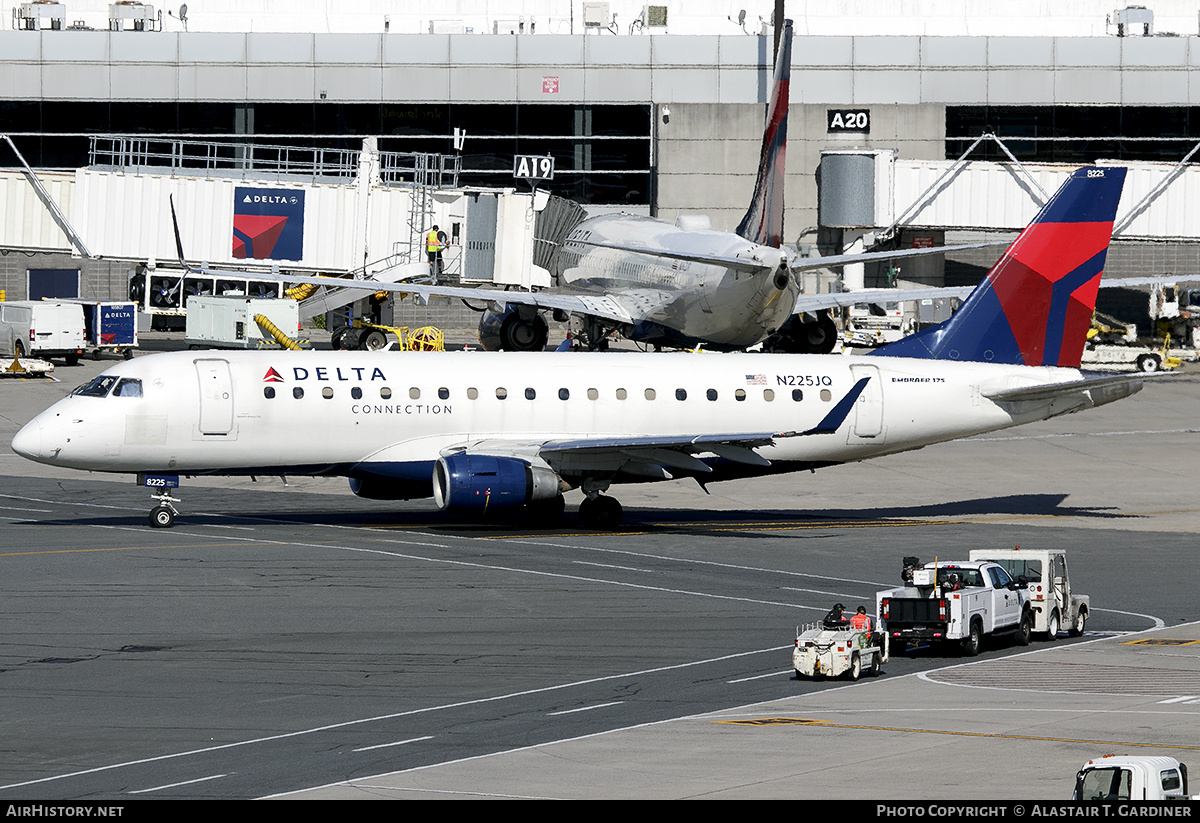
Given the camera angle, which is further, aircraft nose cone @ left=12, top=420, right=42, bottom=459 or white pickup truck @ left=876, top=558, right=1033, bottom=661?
aircraft nose cone @ left=12, top=420, right=42, bottom=459

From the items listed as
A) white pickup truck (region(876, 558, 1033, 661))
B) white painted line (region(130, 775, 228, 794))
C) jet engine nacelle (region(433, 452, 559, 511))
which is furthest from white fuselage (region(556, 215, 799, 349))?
white painted line (region(130, 775, 228, 794))

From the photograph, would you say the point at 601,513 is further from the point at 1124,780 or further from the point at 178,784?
the point at 1124,780

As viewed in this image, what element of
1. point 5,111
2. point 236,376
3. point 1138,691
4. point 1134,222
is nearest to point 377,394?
point 236,376

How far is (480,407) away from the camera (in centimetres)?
4112

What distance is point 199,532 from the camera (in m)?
39.7

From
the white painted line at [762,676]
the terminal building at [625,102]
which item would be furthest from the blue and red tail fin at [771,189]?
the terminal building at [625,102]

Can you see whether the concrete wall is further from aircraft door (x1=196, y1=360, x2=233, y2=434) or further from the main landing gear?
aircraft door (x1=196, y1=360, x2=233, y2=434)

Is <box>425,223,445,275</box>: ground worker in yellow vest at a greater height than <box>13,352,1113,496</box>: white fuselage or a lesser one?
greater

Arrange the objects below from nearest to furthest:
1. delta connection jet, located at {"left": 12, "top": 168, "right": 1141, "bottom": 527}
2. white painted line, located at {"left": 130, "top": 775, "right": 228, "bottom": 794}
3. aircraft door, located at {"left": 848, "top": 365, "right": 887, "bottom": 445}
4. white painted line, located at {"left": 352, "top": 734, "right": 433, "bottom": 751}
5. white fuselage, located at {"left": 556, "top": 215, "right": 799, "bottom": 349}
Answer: white painted line, located at {"left": 130, "top": 775, "right": 228, "bottom": 794}, white painted line, located at {"left": 352, "top": 734, "right": 433, "bottom": 751}, delta connection jet, located at {"left": 12, "top": 168, "right": 1141, "bottom": 527}, aircraft door, located at {"left": 848, "top": 365, "right": 887, "bottom": 445}, white fuselage, located at {"left": 556, "top": 215, "right": 799, "bottom": 349}

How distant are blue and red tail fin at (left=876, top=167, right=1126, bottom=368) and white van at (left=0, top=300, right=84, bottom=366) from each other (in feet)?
152

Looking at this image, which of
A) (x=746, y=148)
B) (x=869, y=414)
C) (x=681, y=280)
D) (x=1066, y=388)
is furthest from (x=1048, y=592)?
(x=746, y=148)

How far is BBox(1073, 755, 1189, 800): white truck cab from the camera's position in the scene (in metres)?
14.9

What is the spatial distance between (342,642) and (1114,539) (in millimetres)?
21830

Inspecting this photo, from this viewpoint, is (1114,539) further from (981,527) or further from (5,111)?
(5,111)
